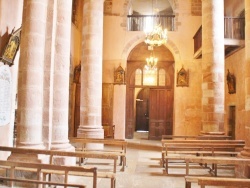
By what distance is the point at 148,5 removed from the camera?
21.7 metres

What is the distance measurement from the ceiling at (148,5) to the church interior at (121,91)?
118 millimetres

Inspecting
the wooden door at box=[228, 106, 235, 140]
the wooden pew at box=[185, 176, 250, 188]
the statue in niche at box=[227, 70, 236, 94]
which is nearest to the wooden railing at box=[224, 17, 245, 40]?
the statue in niche at box=[227, 70, 236, 94]

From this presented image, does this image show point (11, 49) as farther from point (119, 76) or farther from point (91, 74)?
point (119, 76)

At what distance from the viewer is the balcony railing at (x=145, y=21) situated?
54.1 ft

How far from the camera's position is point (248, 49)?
Answer: 6.66 metres

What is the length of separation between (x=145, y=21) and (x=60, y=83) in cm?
1079

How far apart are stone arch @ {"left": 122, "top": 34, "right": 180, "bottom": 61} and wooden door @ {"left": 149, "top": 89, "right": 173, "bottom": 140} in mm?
2374

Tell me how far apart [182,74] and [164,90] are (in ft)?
6.43

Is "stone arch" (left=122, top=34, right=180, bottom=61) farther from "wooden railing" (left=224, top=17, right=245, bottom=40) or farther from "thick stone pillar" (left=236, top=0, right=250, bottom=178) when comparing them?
"thick stone pillar" (left=236, top=0, right=250, bottom=178)

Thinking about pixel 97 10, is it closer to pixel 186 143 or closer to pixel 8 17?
pixel 8 17

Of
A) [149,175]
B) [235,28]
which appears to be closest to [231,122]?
[235,28]

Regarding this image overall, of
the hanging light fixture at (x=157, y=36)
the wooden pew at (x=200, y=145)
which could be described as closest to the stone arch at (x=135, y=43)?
the hanging light fixture at (x=157, y=36)

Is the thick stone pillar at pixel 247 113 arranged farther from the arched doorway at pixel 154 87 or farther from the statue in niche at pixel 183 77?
the arched doorway at pixel 154 87

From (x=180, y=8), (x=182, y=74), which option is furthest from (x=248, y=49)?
(x=180, y=8)
